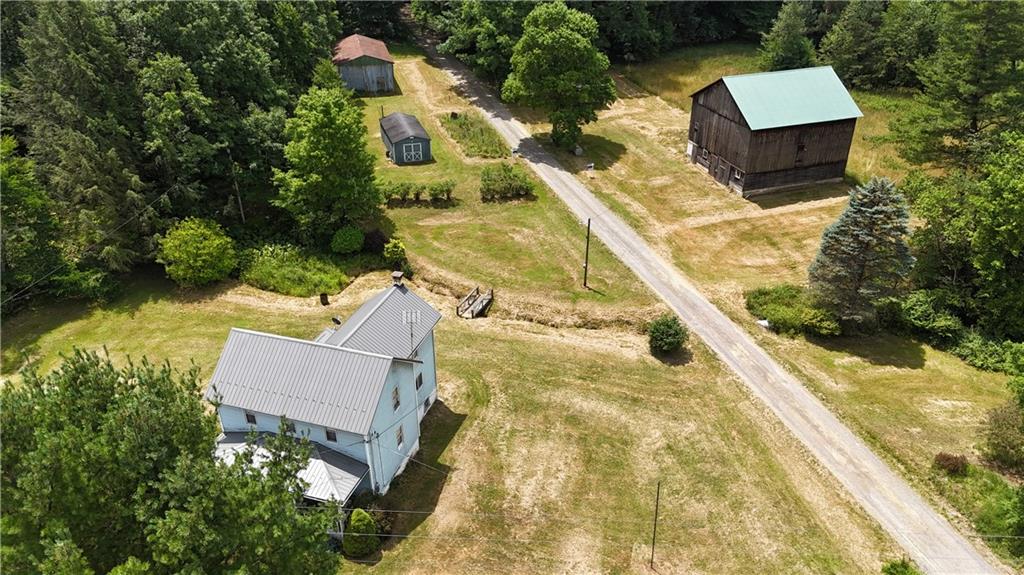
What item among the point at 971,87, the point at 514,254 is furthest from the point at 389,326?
the point at 971,87

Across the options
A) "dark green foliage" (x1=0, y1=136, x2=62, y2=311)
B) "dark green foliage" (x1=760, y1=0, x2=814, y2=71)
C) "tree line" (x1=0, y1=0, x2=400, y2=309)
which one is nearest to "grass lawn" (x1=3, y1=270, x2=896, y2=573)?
"dark green foliage" (x1=0, y1=136, x2=62, y2=311)

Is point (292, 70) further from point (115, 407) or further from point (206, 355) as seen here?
point (115, 407)

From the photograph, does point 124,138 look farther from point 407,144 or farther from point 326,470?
point 326,470

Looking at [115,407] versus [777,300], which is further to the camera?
[777,300]

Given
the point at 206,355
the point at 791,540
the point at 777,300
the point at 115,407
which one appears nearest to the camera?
the point at 115,407

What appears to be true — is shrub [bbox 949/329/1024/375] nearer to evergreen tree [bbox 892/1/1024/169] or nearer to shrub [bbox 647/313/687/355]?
shrub [bbox 647/313/687/355]

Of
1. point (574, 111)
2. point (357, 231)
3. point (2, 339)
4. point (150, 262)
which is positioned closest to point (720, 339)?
point (357, 231)
